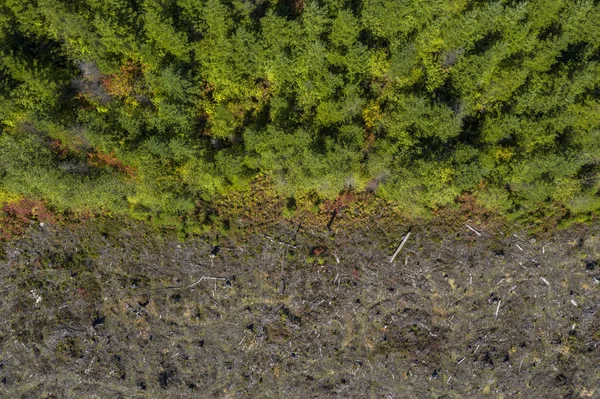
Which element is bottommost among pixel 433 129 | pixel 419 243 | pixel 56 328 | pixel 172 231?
pixel 56 328

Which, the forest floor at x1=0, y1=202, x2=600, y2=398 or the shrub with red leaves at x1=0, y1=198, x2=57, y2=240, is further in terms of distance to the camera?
the shrub with red leaves at x1=0, y1=198, x2=57, y2=240

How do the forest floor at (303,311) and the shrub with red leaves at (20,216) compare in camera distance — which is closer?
the forest floor at (303,311)

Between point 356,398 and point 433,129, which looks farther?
point 356,398

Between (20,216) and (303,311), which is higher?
(303,311)

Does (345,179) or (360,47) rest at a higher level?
(360,47)

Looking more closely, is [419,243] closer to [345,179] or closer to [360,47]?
[345,179]

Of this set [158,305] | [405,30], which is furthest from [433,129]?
[158,305]

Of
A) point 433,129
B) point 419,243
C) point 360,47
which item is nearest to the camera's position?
point 360,47

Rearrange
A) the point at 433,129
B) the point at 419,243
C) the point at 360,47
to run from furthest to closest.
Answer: the point at 419,243, the point at 433,129, the point at 360,47
